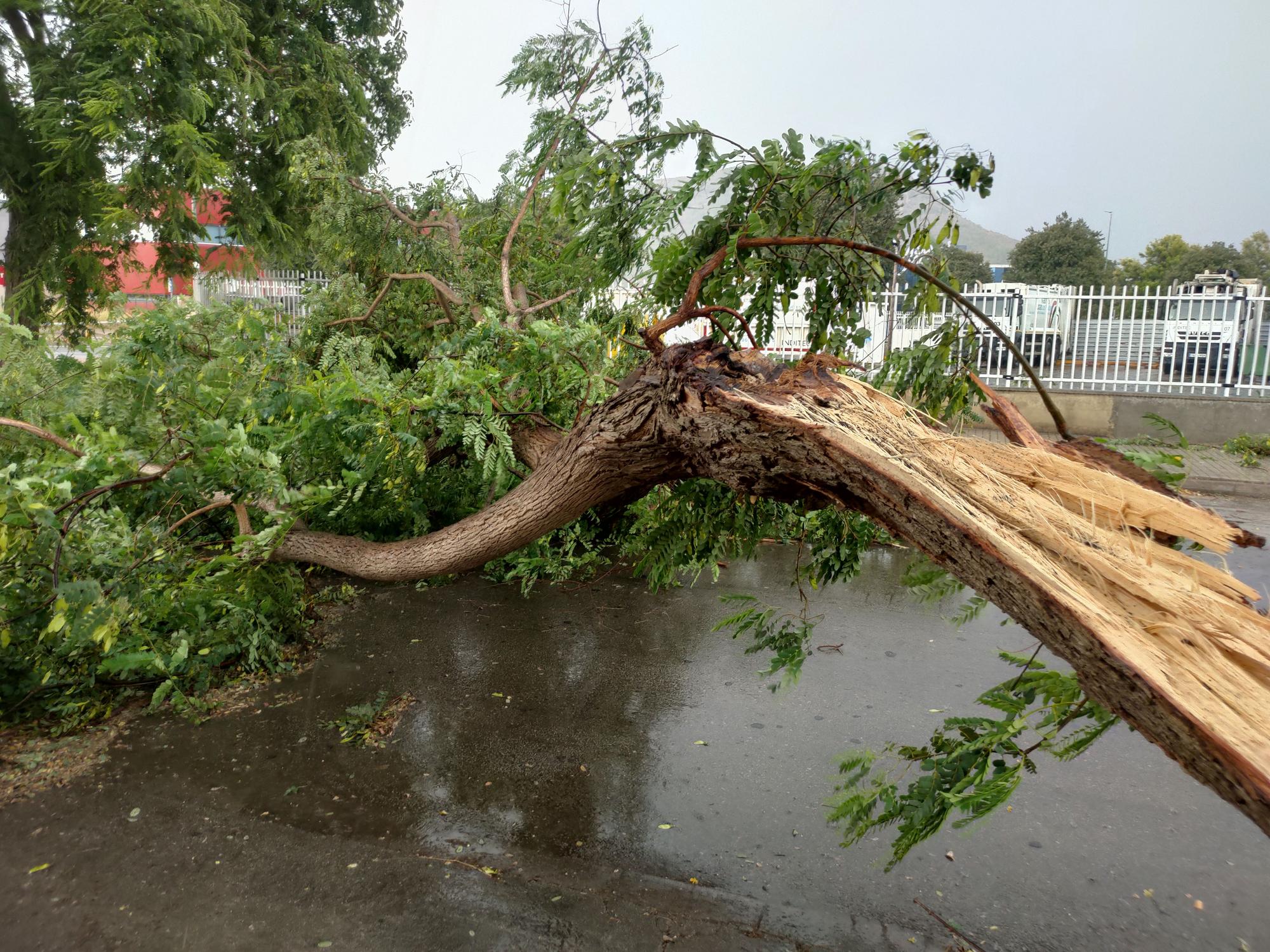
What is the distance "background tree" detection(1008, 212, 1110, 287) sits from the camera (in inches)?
1011

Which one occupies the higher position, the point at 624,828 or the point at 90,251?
the point at 90,251

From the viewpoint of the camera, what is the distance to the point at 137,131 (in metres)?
8.66

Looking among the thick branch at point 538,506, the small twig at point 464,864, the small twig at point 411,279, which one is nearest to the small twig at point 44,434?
the thick branch at point 538,506

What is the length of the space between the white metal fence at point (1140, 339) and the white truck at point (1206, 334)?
0.04ft

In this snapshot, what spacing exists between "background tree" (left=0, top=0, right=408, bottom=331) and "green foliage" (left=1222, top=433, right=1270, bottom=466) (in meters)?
11.0

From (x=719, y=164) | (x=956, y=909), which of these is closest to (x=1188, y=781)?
(x=956, y=909)

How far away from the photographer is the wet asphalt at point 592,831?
2.52 m

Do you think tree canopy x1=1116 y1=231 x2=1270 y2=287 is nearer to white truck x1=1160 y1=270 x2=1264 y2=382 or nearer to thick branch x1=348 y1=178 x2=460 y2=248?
white truck x1=1160 y1=270 x2=1264 y2=382

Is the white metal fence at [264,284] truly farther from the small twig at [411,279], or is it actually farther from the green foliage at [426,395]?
the green foliage at [426,395]

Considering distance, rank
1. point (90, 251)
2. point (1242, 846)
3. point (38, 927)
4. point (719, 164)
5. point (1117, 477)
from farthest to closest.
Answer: point (90, 251)
point (719, 164)
point (1242, 846)
point (38, 927)
point (1117, 477)

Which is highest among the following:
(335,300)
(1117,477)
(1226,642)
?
(335,300)

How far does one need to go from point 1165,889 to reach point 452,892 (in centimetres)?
229

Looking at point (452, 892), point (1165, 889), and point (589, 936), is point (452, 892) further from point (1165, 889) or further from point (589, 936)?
point (1165, 889)

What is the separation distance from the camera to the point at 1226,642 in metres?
1.58
